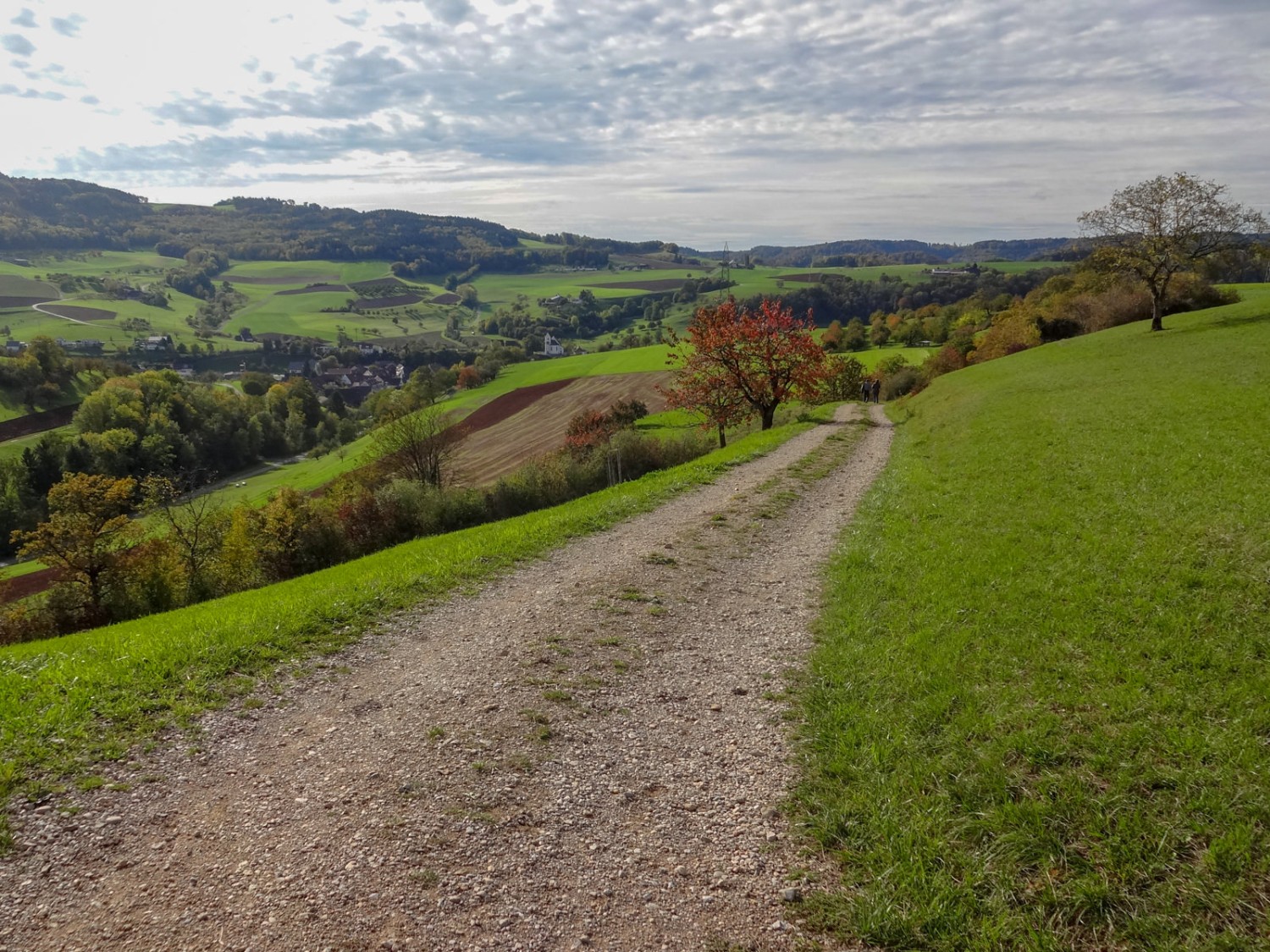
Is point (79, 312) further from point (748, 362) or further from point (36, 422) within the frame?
point (748, 362)

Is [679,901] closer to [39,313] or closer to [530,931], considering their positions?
[530,931]

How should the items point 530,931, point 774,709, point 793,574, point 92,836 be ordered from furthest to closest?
point 793,574
point 774,709
point 92,836
point 530,931

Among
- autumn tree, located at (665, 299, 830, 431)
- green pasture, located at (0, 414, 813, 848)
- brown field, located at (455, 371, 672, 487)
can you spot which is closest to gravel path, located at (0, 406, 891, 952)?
green pasture, located at (0, 414, 813, 848)

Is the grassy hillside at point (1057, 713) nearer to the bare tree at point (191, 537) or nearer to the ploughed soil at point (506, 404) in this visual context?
the bare tree at point (191, 537)

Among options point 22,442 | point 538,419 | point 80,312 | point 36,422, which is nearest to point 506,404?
point 538,419

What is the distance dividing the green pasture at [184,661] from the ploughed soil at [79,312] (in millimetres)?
208953

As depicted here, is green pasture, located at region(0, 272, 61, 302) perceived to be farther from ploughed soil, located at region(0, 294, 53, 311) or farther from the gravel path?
the gravel path

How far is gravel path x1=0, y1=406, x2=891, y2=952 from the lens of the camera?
225 inches

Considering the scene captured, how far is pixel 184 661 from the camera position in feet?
33.2

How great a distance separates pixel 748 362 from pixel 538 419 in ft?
167

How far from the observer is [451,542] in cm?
1853

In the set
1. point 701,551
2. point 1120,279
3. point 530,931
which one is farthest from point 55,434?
point 1120,279

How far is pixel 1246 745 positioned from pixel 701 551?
10.2 m

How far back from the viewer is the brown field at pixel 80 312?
172 m
